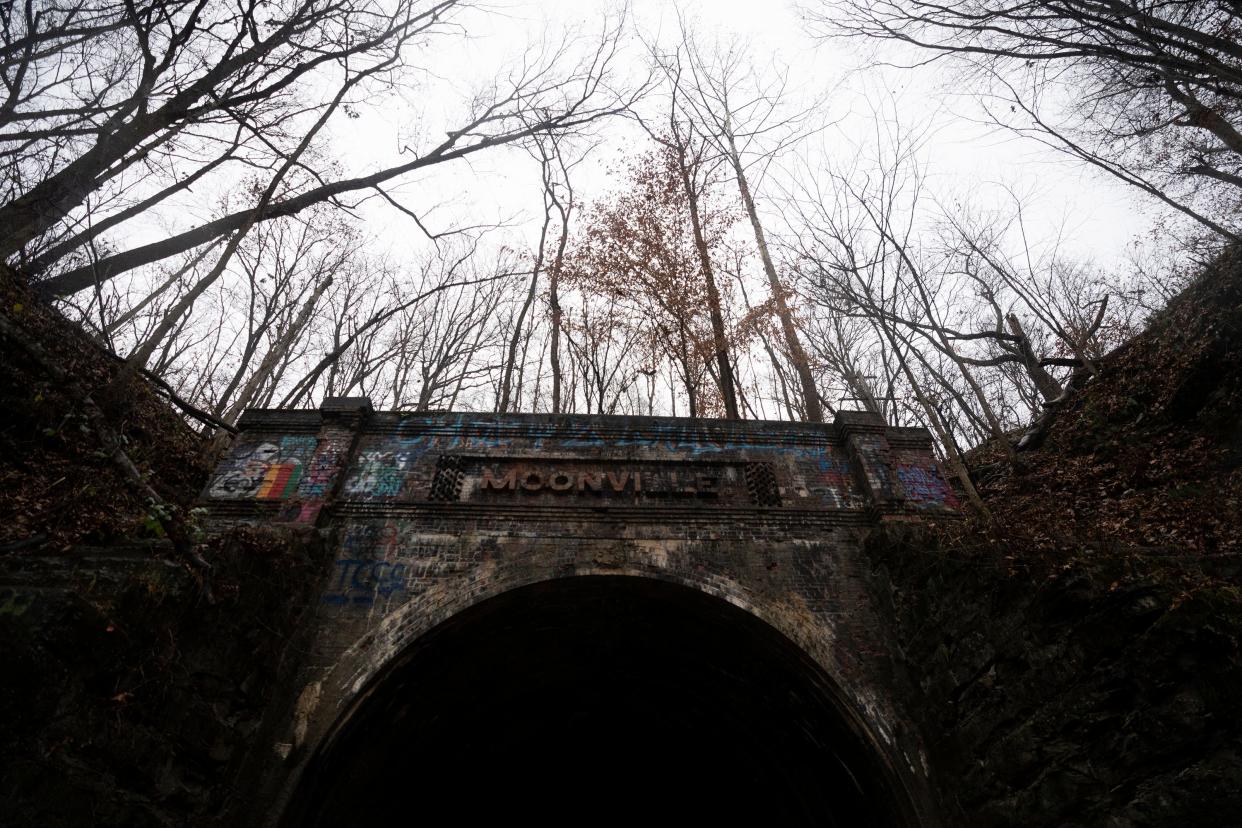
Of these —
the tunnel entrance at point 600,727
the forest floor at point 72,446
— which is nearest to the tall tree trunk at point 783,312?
the tunnel entrance at point 600,727

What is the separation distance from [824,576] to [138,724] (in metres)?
6.83

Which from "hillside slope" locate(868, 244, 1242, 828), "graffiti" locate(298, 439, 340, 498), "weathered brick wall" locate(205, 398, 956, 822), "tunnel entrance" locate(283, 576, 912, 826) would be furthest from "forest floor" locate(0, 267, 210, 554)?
"hillside slope" locate(868, 244, 1242, 828)

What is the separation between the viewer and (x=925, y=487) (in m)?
7.82

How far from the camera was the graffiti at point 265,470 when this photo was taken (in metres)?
7.29

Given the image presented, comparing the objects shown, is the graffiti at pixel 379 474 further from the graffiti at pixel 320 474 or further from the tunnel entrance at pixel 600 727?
the tunnel entrance at pixel 600 727

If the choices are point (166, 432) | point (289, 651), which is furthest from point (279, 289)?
point (289, 651)

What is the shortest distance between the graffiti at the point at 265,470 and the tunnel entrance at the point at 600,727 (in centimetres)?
282

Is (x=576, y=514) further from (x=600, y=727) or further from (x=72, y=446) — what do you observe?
(x=72, y=446)

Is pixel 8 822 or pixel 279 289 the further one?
pixel 279 289

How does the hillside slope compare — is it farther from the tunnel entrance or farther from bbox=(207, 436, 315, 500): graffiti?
bbox=(207, 436, 315, 500): graffiti

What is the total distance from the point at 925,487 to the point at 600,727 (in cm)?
636

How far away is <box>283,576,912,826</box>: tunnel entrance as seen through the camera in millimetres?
6531

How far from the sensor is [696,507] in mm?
7531

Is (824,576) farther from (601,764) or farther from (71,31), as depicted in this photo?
(71,31)
